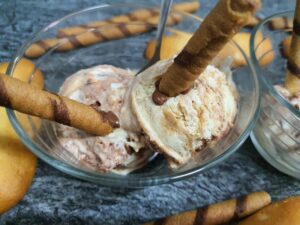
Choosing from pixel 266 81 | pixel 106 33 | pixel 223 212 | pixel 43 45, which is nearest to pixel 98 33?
pixel 106 33

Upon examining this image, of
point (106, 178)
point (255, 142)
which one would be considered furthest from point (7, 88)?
point (255, 142)

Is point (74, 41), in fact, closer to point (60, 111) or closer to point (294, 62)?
point (60, 111)

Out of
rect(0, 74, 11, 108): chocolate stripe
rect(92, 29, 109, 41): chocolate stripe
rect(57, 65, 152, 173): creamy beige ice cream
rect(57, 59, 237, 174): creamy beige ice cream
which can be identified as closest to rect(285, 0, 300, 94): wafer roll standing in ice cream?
rect(57, 59, 237, 174): creamy beige ice cream

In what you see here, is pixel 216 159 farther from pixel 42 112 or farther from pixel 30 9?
pixel 30 9

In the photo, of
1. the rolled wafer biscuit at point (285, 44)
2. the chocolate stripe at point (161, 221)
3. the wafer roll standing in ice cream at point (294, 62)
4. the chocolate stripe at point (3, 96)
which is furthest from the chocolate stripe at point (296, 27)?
the chocolate stripe at point (3, 96)

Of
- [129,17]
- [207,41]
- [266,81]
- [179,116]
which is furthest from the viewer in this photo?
[129,17]

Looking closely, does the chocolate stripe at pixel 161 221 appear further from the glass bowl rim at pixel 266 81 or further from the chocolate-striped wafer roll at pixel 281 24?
the chocolate-striped wafer roll at pixel 281 24
